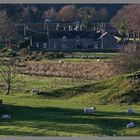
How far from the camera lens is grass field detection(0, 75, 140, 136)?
11.3 metres

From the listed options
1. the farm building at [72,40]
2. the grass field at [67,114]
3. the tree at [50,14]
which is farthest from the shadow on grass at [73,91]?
the tree at [50,14]

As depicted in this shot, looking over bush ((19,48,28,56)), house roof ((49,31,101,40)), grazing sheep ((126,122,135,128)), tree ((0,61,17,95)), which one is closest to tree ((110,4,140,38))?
house roof ((49,31,101,40))

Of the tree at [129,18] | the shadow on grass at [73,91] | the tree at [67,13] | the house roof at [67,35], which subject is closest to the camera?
the shadow on grass at [73,91]

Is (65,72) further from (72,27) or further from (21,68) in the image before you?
(72,27)

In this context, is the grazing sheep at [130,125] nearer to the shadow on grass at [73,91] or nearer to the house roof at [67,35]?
the shadow on grass at [73,91]

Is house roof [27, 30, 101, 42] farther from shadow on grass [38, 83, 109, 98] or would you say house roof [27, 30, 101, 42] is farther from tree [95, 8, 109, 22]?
shadow on grass [38, 83, 109, 98]

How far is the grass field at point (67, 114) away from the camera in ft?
37.0

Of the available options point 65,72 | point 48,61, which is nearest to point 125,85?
point 65,72

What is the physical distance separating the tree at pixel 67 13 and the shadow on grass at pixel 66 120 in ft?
156

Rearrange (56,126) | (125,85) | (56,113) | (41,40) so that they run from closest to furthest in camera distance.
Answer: (56,126)
(56,113)
(125,85)
(41,40)

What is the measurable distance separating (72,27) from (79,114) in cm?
4363

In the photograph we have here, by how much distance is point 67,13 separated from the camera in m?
62.4

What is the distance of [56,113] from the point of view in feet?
47.1

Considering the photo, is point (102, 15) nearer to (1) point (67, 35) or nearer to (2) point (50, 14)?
(2) point (50, 14)
